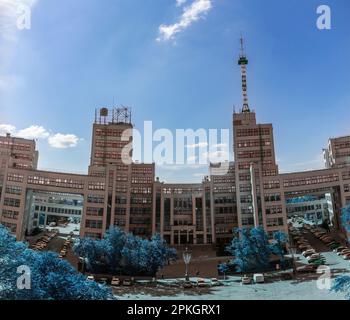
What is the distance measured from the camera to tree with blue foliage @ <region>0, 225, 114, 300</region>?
7531 mm

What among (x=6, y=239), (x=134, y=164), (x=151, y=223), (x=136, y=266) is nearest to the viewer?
(x=6, y=239)

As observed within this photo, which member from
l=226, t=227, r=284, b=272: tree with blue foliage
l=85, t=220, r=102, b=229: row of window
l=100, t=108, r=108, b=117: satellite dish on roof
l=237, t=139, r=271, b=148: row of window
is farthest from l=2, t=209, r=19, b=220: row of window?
l=237, t=139, r=271, b=148: row of window

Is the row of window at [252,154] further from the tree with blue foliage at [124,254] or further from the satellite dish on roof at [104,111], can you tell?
the satellite dish on roof at [104,111]

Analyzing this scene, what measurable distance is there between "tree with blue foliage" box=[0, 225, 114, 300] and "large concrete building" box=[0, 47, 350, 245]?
19734 mm

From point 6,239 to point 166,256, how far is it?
43.1 ft

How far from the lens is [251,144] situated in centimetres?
3375

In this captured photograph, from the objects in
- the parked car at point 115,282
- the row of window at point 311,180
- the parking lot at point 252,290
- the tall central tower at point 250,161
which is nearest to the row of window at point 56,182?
the parked car at point 115,282

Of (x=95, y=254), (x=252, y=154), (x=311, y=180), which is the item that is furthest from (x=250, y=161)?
(x=95, y=254)

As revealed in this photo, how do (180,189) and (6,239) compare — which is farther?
(180,189)

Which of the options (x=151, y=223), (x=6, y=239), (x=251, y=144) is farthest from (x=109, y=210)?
(x=6, y=239)

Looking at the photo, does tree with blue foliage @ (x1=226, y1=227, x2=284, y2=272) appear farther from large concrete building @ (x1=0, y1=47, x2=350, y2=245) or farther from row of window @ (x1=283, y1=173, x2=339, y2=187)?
row of window @ (x1=283, y1=173, x2=339, y2=187)

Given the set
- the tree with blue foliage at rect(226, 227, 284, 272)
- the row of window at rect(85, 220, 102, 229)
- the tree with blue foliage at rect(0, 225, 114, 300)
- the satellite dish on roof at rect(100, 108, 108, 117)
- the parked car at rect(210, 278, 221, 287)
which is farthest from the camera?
the satellite dish on roof at rect(100, 108, 108, 117)

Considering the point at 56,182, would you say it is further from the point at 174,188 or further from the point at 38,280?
the point at 38,280
